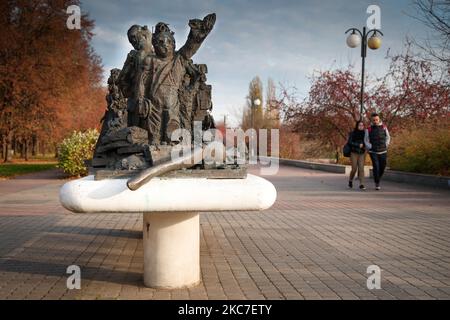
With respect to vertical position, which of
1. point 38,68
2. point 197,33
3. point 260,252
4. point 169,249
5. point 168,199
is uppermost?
point 38,68

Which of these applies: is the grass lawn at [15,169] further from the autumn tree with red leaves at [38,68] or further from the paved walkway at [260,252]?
the paved walkway at [260,252]

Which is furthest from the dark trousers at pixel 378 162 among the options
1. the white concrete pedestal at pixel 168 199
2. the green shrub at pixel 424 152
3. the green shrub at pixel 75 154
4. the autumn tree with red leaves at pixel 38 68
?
the autumn tree with red leaves at pixel 38 68

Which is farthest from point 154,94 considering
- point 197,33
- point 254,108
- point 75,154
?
point 254,108

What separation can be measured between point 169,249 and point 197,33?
2.21 metres

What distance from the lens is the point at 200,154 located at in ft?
13.1

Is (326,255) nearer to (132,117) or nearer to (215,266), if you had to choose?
(215,266)

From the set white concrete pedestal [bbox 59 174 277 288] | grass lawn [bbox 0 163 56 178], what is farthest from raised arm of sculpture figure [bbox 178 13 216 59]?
grass lawn [bbox 0 163 56 178]

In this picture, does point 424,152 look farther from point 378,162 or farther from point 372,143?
point 372,143

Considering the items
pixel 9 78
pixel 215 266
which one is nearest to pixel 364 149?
pixel 215 266

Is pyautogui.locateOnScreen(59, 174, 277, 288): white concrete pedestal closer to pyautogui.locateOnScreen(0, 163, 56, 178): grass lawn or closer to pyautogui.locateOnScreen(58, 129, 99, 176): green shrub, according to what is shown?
pyautogui.locateOnScreen(58, 129, 99, 176): green shrub

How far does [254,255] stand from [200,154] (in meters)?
2.03

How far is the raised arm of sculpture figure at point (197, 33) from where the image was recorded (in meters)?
4.68

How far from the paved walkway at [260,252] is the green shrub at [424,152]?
Result: 5.53 meters

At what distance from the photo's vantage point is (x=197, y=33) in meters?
4.74
